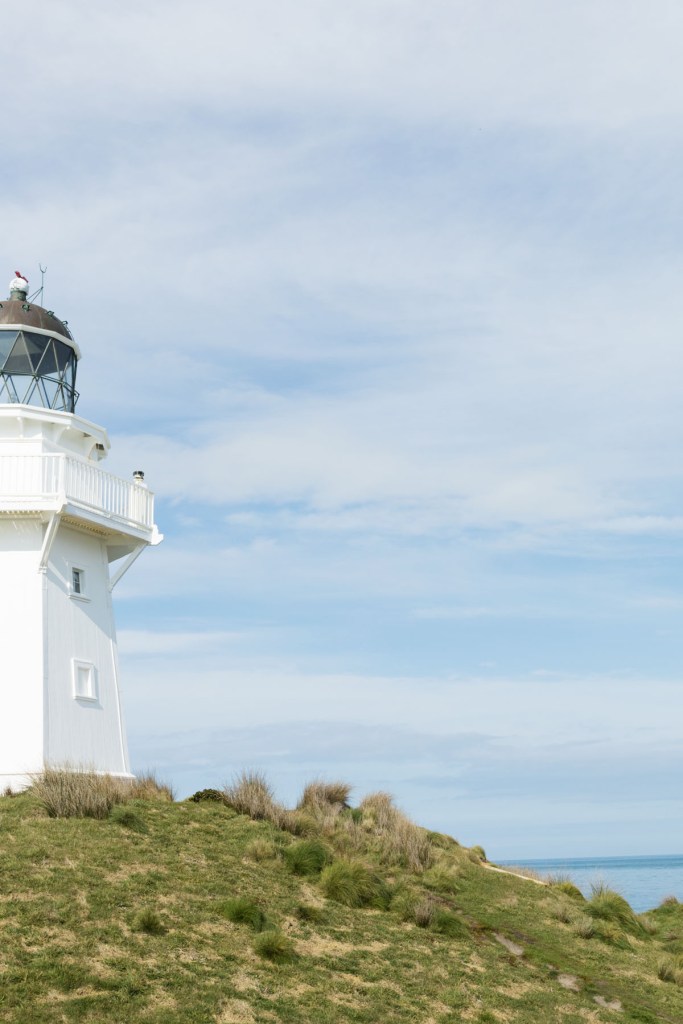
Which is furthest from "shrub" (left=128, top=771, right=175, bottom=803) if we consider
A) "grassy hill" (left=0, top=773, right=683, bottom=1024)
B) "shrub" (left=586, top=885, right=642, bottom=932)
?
"shrub" (left=586, top=885, right=642, bottom=932)

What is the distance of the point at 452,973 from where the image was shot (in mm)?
16953

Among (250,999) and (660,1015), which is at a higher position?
(250,999)

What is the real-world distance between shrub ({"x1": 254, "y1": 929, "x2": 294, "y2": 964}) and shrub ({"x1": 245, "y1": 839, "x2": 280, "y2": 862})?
12.5 ft

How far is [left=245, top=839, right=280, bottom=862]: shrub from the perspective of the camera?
64.0 ft

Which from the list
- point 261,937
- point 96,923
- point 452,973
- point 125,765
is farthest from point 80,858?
point 125,765

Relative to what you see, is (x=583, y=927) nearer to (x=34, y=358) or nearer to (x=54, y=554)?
(x=54, y=554)

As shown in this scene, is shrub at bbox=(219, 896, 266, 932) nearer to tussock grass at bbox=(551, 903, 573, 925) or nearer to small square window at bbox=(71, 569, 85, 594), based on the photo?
tussock grass at bbox=(551, 903, 573, 925)

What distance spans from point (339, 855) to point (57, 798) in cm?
602

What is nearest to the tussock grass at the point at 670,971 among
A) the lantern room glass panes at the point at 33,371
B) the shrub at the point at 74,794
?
the shrub at the point at 74,794

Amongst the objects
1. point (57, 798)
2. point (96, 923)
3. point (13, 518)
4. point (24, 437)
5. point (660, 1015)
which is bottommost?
point (660, 1015)

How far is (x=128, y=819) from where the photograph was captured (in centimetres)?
1914

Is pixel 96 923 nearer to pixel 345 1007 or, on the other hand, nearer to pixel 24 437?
pixel 345 1007

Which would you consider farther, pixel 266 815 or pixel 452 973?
pixel 266 815

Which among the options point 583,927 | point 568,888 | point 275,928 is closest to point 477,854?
point 568,888
